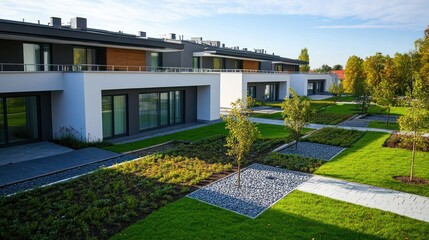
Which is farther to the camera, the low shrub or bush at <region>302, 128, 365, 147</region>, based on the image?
bush at <region>302, 128, 365, 147</region>

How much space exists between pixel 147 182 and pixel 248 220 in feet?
15.0

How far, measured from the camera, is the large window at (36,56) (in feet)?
60.8

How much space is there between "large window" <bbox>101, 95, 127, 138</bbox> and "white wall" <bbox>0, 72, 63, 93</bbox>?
2744 mm

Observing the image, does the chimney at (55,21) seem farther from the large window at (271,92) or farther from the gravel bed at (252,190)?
the large window at (271,92)

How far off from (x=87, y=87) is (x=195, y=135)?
7355 millimetres

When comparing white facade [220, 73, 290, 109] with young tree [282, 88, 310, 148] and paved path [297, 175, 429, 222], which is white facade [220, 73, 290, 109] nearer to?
young tree [282, 88, 310, 148]

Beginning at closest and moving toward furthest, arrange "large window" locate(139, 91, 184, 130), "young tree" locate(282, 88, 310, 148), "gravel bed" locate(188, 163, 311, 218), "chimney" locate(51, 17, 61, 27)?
"gravel bed" locate(188, 163, 311, 218), "young tree" locate(282, 88, 310, 148), "large window" locate(139, 91, 184, 130), "chimney" locate(51, 17, 61, 27)

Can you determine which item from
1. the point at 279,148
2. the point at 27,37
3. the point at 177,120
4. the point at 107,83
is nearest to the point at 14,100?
the point at 27,37

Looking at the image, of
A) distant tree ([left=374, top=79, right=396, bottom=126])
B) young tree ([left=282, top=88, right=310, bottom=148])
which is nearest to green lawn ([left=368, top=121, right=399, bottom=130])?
distant tree ([left=374, top=79, right=396, bottom=126])

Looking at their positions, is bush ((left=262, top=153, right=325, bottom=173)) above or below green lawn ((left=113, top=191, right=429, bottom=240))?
above

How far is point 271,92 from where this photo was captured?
4606cm

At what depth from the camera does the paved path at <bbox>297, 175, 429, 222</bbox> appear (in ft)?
33.4

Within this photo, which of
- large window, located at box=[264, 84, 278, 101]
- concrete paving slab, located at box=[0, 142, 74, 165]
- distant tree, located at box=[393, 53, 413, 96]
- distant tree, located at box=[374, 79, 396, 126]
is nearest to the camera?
concrete paving slab, located at box=[0, 142, 74, 165]

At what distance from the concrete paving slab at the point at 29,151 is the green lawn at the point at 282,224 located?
30.1ft
